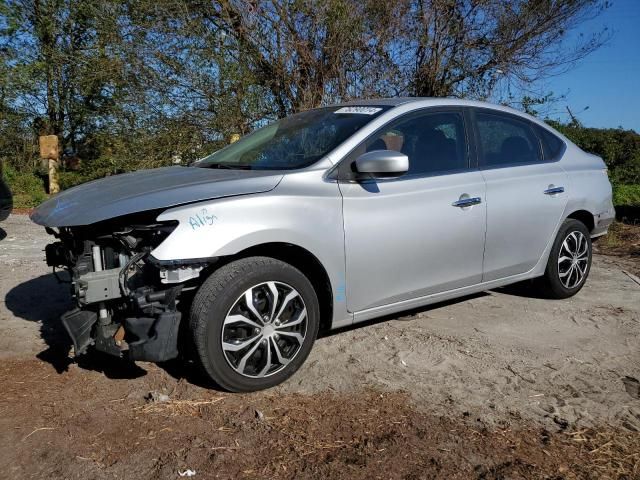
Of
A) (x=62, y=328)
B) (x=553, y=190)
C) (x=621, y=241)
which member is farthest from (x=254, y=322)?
(x=621, y=241)

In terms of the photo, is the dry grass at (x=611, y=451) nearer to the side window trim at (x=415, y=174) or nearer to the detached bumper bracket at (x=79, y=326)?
the side window trim at (x=415, y=174)

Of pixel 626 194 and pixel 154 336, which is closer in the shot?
pixel 154 336

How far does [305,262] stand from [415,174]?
1066 mm

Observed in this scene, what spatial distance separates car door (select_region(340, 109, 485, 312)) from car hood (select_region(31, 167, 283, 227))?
621 mm

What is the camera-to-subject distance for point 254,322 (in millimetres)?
3287

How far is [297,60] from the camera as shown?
10.2 meters

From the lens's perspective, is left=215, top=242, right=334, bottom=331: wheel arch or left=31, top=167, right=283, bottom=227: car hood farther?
left=215, top=242, right=334, bottom=331: wheel arch

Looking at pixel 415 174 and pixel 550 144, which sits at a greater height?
pixel 550 144

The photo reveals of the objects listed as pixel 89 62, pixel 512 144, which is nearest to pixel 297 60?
pixel 89 62

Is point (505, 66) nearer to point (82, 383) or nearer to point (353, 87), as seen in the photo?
point (353, 87)

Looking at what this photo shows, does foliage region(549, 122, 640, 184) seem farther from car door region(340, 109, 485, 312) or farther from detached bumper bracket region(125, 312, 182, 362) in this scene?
detached bumper bracket region(125, 312, 182, 362)

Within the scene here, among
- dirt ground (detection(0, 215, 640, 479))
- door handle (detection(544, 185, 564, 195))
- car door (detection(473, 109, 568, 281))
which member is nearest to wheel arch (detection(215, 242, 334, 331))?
dirt ground (detection(0, 215, 640, 479))

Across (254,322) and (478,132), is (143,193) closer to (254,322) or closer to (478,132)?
(254,322)

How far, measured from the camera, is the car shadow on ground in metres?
3.68
